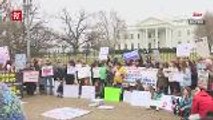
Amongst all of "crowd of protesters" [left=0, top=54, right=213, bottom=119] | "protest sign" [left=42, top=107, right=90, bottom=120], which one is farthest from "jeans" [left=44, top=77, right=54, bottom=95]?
"protest sign" [left=42, top=107, right=90, bottom=120]

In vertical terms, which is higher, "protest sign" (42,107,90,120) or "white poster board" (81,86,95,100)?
"white poster board" (81,86,95,100)

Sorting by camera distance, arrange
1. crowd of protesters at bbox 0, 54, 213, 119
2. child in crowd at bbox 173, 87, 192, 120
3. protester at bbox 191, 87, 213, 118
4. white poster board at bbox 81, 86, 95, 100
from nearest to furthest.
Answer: protester at bbox 191, 87, 213, 118, child in crowd at bbox 173, 87, 192, 120, crowd of protesters at bbox 0, 54, 213, 119, white poster board at bbox 81, 86, 95, 100

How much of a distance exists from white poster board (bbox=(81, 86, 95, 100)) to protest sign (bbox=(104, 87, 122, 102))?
86 cm

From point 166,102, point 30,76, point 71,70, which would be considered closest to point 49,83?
point 30,76

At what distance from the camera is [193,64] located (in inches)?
834

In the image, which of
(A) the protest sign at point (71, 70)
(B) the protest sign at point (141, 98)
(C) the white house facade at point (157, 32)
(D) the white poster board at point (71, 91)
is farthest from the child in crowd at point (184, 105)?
(C) the white house facade at point (157, 32)

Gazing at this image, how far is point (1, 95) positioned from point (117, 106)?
1681 cm

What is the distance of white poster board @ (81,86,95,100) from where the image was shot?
23.9m

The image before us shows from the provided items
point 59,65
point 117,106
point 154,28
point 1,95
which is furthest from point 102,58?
point 154,28

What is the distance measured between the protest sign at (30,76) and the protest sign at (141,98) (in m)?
6.32

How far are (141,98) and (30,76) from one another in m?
7.01

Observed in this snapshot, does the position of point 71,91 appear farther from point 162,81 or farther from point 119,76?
point 162,81

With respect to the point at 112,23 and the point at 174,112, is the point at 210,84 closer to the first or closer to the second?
the point at 174,112

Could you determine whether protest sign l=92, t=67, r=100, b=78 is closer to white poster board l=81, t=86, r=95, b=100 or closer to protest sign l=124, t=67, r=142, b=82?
white poster board l=81, t=86, r=95, b=100
